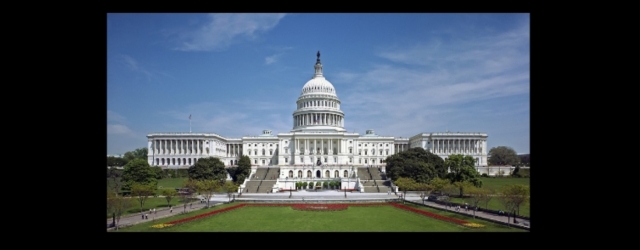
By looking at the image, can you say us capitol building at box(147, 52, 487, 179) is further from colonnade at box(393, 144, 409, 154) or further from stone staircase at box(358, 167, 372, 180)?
stone staircase at box(358, 167, 372, 180)

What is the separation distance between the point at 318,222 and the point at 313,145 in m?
60.3

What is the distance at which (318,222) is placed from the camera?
2703 centimetres

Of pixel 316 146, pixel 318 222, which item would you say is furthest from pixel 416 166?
pixel 316 146

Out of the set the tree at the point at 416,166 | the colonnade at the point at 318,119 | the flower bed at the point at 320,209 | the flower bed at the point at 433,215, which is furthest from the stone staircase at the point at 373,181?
the colonnade at the point at 318,119

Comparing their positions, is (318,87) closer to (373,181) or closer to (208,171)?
(373,181)

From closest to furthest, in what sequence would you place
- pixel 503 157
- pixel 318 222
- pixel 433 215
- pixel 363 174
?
pixel 318 222 < pixel 433 215 < pixel 363 174 < pixel 503 157

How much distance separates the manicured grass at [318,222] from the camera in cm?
2381

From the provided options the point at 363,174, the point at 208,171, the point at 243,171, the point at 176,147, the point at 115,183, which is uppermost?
the point at 176,147

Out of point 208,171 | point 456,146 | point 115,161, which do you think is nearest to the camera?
point 208,171

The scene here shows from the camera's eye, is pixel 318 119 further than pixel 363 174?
Yes
